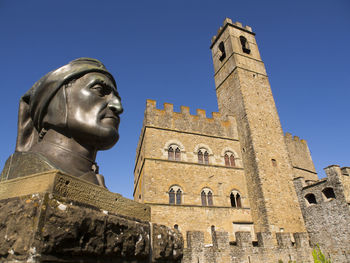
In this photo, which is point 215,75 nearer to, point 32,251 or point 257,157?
point 257,157

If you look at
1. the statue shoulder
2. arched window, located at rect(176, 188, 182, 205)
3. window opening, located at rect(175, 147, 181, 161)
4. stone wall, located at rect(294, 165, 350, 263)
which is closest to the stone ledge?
the statue shoulder

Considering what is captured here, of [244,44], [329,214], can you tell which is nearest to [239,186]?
[329,214]

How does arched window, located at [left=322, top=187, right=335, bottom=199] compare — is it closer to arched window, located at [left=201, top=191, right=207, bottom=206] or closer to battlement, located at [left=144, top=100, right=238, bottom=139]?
battlement, located at [left=144, top=100, right=238, bottom=139]

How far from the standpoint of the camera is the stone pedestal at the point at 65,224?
128cm

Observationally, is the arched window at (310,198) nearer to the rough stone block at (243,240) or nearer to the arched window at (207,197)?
the arched window at (207,197)

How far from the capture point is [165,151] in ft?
48.6

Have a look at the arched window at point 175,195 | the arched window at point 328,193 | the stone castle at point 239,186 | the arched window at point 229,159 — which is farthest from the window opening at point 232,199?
the arched window at point 328,193

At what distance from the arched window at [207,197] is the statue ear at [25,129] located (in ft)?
41.5

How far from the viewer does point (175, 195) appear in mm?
13680

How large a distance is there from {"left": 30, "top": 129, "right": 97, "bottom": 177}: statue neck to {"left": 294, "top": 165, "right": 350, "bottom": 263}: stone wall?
1498 cm

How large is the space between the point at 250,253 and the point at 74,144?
35.9 feet

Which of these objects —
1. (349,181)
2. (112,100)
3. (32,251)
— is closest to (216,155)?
(349,181)

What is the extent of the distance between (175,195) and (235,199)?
3.99 metres

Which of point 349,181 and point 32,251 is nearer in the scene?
point 32,251
